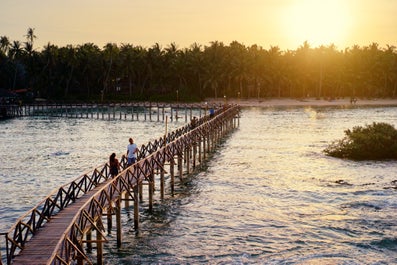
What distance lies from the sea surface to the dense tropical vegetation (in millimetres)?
80932

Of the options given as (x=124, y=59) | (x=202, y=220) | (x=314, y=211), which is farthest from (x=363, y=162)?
(x=124, y=59)

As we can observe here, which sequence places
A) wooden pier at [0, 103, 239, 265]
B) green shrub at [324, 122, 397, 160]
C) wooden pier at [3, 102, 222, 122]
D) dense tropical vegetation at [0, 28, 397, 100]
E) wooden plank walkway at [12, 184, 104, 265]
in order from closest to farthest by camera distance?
wooden plank walkway at [12, 184, 104, 265] → wooden pier at [0, 103, 239, 265] → green shrub at [324, 122, 397, 160] → wooden pier at [3, 102, 222, 122] → dense tropical vegetation at [0, 28, 397, 100]

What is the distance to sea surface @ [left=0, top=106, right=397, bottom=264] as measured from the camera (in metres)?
22.9

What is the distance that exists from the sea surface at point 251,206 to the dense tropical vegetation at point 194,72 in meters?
80.9

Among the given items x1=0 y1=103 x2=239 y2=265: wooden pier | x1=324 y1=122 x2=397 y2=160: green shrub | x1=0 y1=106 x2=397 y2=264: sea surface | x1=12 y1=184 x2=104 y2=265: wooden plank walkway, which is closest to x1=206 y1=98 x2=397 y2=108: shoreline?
x1=0 y1=106 x2=397 y2=264: sea surface

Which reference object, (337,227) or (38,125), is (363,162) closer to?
(337,227)

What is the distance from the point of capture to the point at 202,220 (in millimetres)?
27750

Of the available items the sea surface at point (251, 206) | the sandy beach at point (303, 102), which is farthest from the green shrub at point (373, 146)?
the sandy beach at point (303, 102)

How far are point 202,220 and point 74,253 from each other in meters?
11.2

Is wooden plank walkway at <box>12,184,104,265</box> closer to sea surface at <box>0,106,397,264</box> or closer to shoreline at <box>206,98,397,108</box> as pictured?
sea surface at <box>0,106,397,264</box>

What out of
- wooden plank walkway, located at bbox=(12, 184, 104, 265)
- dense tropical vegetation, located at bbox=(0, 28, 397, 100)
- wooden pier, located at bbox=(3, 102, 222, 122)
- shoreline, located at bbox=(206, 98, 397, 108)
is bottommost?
wooden plank walkway, located at bbox=(12, 184, 104, 265)

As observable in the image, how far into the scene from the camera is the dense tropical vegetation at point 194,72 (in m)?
137

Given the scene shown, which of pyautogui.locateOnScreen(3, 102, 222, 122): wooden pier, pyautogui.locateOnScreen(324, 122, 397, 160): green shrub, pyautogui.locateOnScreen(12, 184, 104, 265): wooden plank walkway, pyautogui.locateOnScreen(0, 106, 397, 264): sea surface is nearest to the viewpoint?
pyautogui.locateOnScreen(12, 184, 104, 265): wooden plank walkway

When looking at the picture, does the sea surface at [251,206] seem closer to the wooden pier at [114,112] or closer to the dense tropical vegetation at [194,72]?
the wooden pier at [114,112]
